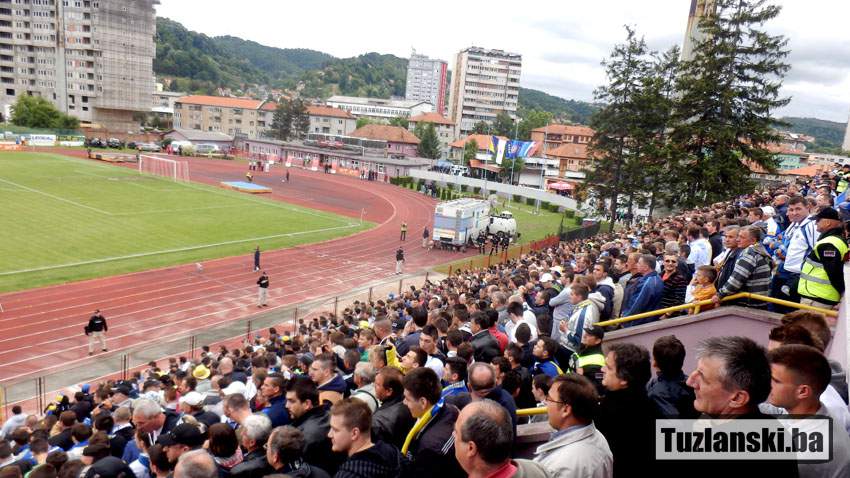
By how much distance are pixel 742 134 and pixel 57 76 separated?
11039 cm

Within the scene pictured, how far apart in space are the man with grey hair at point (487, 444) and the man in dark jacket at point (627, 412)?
32.0 inches

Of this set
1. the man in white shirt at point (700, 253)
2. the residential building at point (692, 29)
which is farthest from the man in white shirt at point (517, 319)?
the residential building at point (692, 29)

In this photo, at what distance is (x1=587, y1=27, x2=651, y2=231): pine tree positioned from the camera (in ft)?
118

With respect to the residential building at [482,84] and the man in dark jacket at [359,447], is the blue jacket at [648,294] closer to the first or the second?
the man in dark jacket at [359,447]

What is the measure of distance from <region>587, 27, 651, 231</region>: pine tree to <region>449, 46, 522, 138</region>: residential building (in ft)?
358

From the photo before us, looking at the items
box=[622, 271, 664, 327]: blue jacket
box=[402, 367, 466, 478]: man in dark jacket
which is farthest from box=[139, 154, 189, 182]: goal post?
box=[402, 367, 466, 478]: man in dark jacket

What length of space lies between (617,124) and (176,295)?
28455mm

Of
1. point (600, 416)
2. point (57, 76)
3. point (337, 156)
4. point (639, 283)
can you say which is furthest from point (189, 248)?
point (57, 76)

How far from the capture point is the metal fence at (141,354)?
1464cm

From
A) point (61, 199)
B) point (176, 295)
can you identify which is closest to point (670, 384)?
point (176, 295)

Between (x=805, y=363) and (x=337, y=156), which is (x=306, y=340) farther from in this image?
(x=337, y=156)

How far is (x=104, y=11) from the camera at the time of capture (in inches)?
3578

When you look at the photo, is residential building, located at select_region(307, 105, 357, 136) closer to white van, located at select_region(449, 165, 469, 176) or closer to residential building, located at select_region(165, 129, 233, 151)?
residential building, located at select_region(165, 129, 233, 151)

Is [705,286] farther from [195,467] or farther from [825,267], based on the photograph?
[195,467]
